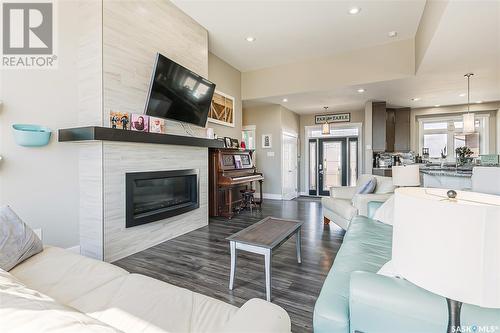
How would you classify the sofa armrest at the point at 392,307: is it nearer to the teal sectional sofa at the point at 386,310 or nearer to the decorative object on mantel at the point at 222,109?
the teal sectional sofa at the point at 386,310

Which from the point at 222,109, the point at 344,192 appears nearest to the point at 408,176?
the point at 344,192

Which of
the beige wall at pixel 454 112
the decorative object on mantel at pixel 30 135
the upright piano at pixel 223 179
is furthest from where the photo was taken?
the beige wall at pixel 454 112

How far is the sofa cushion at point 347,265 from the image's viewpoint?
1.08 metres

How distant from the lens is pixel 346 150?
295 inches

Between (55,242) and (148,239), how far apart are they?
0.95 metres

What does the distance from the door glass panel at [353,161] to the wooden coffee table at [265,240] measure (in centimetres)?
547

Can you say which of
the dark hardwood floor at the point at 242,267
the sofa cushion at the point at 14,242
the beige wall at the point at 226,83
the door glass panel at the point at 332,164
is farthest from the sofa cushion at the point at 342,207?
the door glass panel at the point at 332,164

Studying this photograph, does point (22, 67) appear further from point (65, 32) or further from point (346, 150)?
point (346, 150)

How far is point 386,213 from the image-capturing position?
2.52 meters

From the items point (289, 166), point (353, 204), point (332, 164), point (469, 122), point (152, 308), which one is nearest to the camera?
point (152, 308)

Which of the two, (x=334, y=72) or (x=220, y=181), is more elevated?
(x=334, y=72)

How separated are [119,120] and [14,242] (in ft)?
5.18

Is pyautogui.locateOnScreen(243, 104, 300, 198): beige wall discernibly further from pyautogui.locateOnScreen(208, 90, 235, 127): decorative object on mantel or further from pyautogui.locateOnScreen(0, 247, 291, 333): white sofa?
pyautogui.locateOnScreen(0, 247, 291, 333): white sofa

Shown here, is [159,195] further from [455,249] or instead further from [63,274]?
[455,249]
